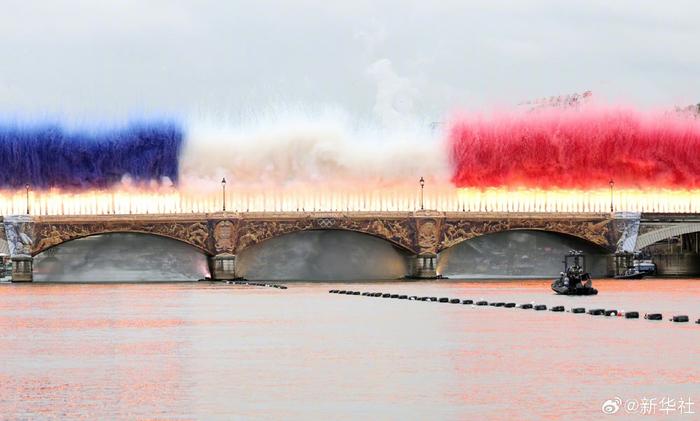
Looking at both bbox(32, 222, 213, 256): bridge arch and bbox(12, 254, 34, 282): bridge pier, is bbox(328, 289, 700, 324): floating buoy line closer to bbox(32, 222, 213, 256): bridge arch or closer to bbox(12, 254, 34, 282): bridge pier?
bbox(32, 222, 213, 256): bridge arch

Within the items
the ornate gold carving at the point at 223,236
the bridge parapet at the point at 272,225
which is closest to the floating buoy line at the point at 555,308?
the bridge parapet at the point at 272,225

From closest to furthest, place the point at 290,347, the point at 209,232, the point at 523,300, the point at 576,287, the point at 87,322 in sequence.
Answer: the point at 290,347 → the point at 87,322 → the point at 523,300 → the point at 576,287 → the point at 209,232

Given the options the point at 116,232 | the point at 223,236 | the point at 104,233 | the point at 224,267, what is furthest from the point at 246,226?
the point at 104,233

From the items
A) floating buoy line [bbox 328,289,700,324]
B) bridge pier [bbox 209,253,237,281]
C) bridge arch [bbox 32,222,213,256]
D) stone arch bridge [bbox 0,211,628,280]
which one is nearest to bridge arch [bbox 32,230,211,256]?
bridge arch [bbox 32,222,213,256]

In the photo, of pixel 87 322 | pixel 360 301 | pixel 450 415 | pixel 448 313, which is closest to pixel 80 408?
pixel 450 415

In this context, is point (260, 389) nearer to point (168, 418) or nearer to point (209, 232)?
point (168, 418)

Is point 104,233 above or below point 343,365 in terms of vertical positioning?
above

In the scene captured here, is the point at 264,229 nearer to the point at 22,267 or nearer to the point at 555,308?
the point at 22,267
